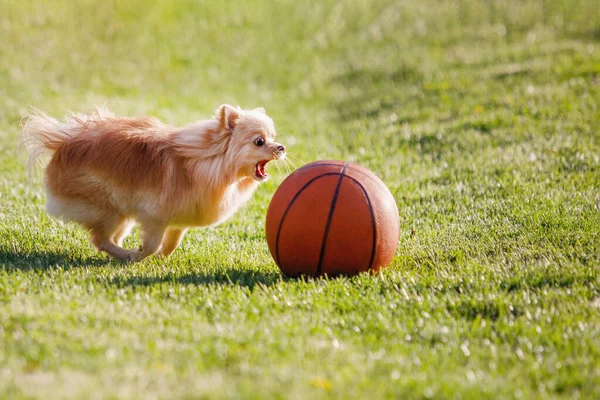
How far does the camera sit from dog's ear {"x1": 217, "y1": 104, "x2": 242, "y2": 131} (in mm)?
5988

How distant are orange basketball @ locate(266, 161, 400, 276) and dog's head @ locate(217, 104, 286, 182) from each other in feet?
1.11

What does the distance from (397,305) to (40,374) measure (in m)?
2.48

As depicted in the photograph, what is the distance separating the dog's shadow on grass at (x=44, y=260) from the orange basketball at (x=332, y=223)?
1648 millimetres

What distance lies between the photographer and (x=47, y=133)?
21.1ft

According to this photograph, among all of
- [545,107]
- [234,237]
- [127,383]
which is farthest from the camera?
[545,107]

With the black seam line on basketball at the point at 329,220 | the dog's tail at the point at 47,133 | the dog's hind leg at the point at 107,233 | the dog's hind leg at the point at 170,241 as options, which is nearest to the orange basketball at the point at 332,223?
the black seam line on basketball at the point at 329,220

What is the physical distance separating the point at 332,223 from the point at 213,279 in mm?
1077

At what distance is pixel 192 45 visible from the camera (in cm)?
1902

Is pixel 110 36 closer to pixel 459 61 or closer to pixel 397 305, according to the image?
pixel 459 61

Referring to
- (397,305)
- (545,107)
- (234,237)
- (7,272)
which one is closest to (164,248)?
(234,237)

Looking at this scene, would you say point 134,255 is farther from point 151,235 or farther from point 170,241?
point 170,241

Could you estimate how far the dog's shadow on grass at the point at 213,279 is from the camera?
5.51 m

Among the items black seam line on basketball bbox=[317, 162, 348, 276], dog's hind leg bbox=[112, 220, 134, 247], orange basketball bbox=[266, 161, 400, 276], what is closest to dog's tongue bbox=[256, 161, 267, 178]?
orange basketball bbox=[266, 161, 400, 276]

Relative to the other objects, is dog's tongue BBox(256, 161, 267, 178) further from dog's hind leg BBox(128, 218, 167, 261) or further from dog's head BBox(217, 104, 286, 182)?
dog's hind leg BBox(128, 218, 167, 261)
